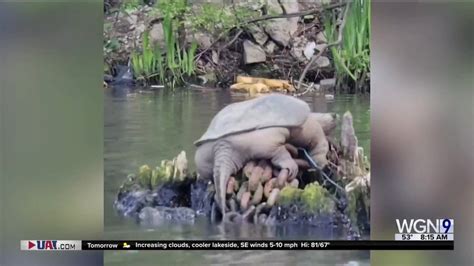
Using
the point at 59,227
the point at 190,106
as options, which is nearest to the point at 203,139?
the point at 190,106

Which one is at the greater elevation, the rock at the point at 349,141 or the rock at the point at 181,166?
the rock at the point at 349,141

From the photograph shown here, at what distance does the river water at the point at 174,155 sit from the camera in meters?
2.56

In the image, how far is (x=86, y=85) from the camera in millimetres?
2562

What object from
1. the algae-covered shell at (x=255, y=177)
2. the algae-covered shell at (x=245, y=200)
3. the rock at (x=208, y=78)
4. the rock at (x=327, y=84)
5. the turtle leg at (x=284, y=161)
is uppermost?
the rock at (x=208, y=78)

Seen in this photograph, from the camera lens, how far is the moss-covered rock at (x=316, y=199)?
2549 millimetres

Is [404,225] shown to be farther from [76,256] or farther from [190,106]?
[76,256]

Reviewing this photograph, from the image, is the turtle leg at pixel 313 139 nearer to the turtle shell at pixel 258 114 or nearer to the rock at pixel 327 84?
the turtle shell at pixel 258 114

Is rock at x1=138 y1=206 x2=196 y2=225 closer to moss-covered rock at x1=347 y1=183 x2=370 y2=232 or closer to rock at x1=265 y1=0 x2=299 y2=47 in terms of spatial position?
moss-covered rock at x1=347 y1=183 x2=370 y2=232

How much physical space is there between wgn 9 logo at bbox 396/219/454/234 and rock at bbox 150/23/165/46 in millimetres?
1223

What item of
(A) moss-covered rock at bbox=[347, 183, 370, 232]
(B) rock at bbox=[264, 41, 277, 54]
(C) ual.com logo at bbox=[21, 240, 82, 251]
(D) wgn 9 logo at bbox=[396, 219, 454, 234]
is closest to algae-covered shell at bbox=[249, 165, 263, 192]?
(A) moss-covered rock at bbox=[347, 183, 370, 232]

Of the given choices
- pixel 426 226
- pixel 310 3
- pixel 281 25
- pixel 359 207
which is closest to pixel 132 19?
pixel 281 25

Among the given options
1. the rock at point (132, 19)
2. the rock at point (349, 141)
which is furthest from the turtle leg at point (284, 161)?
the rock at point (132, 19)

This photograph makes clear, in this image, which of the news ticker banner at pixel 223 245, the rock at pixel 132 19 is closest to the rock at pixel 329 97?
the news ticker banner at pixel 223 245

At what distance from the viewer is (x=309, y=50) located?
2.57 meters
